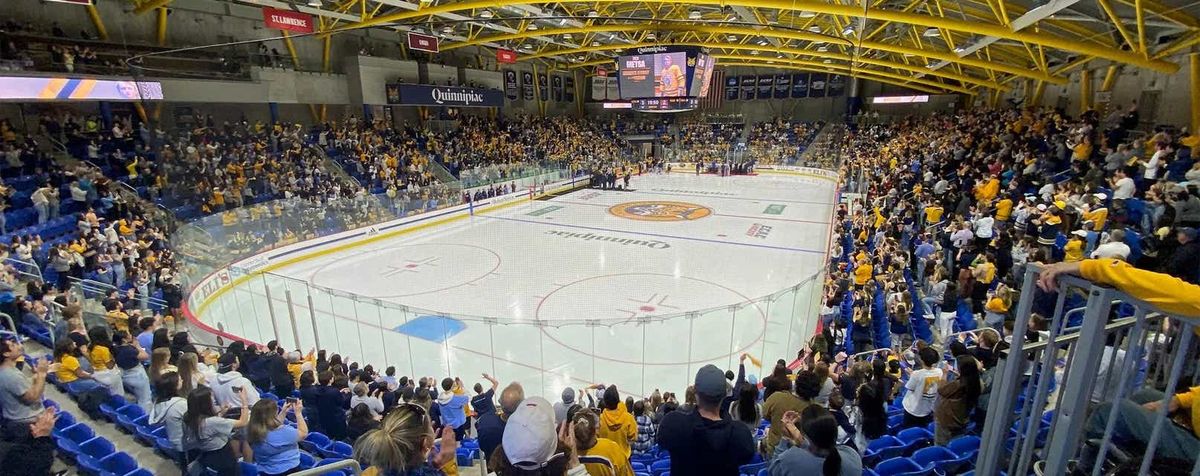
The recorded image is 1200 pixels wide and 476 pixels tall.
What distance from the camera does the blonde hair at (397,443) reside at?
2.28 m

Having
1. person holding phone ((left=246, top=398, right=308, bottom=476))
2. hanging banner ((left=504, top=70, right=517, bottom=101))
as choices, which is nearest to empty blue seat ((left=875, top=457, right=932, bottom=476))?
person holding phone ((left=246, top=398, right=308, bottom=476))

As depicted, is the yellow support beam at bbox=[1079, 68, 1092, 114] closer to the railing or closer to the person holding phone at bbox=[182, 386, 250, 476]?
the railing

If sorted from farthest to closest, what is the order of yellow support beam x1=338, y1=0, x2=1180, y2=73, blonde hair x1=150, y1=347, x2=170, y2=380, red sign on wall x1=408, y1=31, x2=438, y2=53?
red sign on wall x1=408, y1=31, x2=438, y2=53 < yellow support beam x1=338, y1=0, x2=1180, y2=73 < blonde hair x1=150, y1=347, x2=170, y2=380

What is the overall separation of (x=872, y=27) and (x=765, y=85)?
22999 millimetres

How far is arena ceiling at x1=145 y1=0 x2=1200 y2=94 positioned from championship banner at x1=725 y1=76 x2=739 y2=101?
860cm

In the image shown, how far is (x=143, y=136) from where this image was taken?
52.1 feet

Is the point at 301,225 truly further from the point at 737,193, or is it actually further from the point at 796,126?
the point at 796,126

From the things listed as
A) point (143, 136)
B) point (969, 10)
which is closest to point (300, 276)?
point (143, 136)

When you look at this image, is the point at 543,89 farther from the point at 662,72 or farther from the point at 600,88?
the point at 662,72

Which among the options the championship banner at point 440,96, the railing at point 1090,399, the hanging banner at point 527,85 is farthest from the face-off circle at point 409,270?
the hanging banner at point 527,85

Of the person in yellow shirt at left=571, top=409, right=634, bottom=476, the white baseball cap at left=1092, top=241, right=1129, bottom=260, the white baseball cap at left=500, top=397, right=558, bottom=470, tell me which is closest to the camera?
the white baseball cap at left=500, top=397, right=558, bottom=470

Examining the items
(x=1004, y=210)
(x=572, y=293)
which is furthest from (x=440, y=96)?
(x=1004, y=210)

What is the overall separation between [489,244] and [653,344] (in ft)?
31.0

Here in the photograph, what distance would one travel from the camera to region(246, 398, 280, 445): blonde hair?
3426 millimetres
